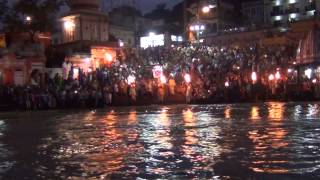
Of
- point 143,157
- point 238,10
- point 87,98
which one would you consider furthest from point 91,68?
point 238,10

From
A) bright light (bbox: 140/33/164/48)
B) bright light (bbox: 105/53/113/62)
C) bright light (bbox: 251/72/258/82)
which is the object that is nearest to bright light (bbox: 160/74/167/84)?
bright light (bbox: 251/72/258/82)

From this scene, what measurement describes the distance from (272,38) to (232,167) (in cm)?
4750

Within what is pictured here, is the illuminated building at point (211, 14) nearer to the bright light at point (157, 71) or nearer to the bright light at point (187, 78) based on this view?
the bright light at point (157, 71)

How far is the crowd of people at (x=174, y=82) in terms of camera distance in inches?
1513

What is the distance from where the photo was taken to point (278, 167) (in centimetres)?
1109

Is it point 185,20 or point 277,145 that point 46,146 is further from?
point 185,20

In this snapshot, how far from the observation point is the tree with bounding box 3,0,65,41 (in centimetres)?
5297

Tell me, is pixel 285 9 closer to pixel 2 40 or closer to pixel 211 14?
pixel 211 14

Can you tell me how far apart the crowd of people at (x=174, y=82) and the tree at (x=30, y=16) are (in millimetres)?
7207

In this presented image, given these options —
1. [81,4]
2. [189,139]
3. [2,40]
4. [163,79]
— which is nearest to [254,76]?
[163,79]

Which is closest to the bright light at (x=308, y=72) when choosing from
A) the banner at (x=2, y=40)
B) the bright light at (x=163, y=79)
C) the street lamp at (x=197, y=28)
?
the bright light at (x=163, y=79)

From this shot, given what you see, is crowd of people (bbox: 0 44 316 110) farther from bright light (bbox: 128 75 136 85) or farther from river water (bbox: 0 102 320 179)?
river water (bbox: 0 102 320 179)

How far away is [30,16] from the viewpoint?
53656 mm

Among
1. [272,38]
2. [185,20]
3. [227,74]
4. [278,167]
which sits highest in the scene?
[185,20]
